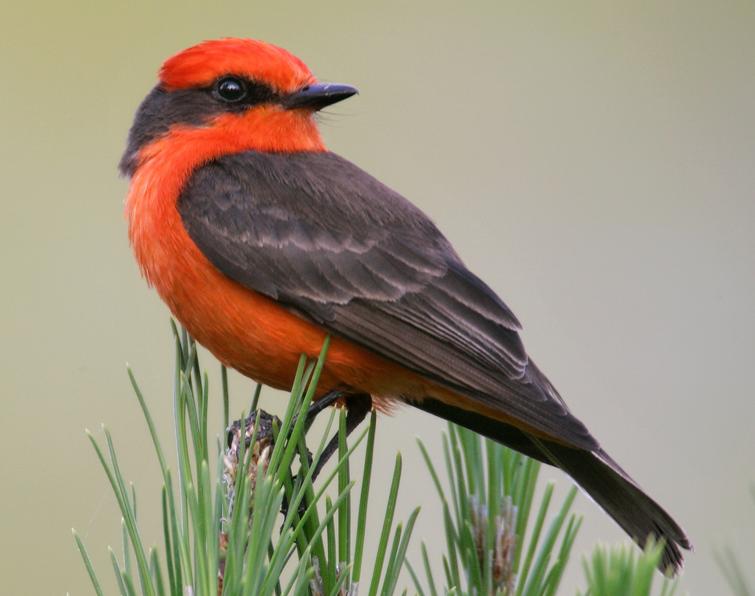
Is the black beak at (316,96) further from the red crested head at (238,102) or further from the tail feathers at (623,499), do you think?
the tail feathers at (623,499)

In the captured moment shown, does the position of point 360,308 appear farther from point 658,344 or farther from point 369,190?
point 658,344

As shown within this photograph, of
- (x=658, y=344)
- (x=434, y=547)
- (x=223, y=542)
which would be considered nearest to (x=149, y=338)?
(x=434, y=547)

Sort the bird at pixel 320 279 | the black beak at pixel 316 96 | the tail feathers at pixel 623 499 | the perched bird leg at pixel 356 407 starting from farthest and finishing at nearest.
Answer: the black beak at pixel 316 96 < the perched bird leg at pixel 356 407 < the bird at pixel 320 279 < the tail feathers at pixel 623 499

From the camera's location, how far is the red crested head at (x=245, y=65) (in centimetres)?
376

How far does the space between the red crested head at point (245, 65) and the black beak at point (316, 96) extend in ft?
0.10

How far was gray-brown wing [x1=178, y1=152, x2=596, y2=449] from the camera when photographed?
3.18m

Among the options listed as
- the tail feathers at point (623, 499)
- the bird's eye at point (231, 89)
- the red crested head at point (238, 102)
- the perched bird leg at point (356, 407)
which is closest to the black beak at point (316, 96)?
the red crested head at point (238, 102)

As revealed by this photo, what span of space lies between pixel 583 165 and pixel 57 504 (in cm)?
→ 273

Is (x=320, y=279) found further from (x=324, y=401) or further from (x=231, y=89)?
(x=231, y=89)

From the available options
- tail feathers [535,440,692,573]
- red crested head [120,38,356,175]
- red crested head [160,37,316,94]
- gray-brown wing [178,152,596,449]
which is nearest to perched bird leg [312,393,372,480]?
gray-brown wing [178,152,596,449]

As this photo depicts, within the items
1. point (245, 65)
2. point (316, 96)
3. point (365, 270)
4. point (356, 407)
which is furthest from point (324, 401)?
point (245, 65)

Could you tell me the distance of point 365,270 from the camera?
3.41 meters

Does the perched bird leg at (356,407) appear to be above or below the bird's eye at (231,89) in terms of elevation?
below

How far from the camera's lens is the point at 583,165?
5.81 m
